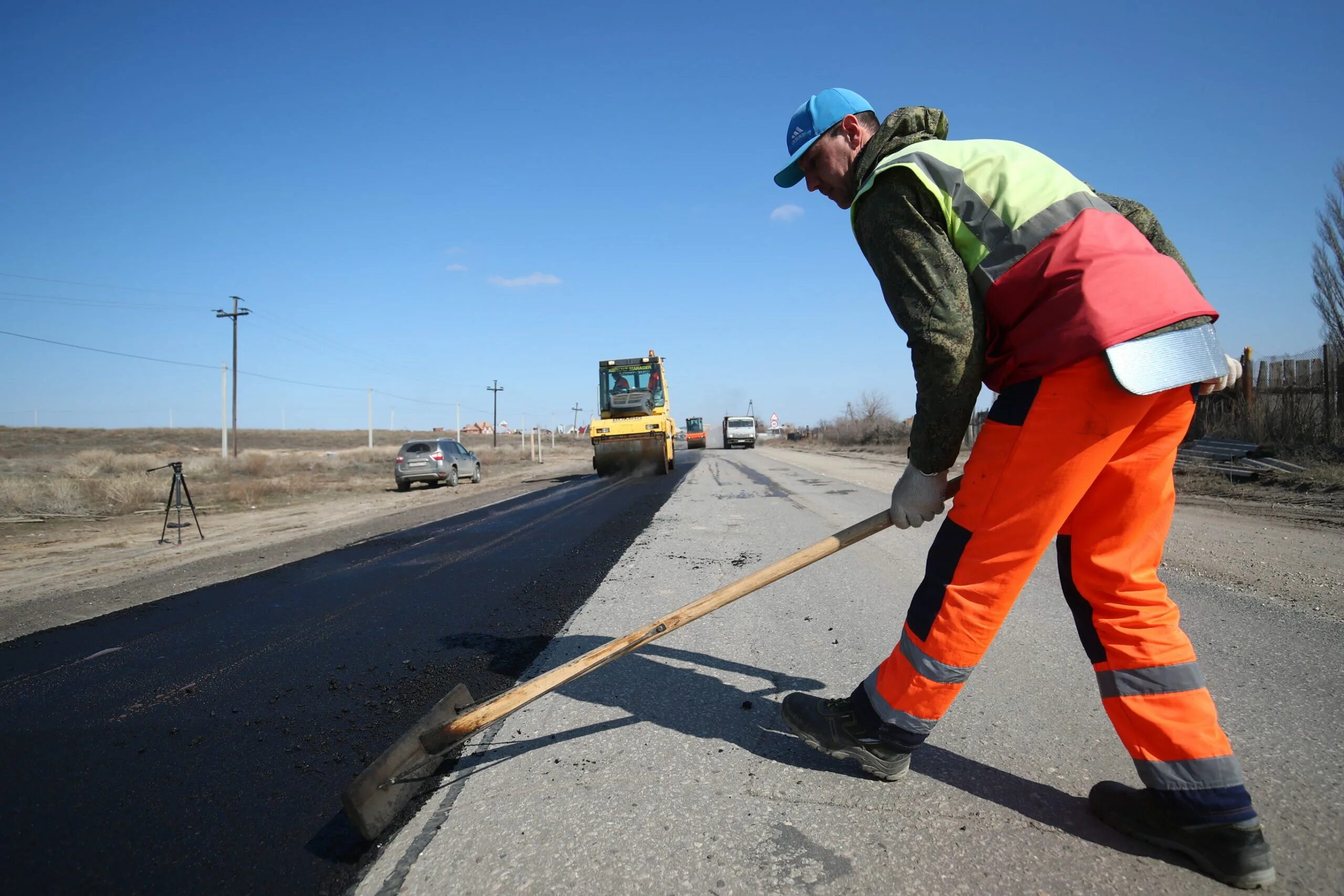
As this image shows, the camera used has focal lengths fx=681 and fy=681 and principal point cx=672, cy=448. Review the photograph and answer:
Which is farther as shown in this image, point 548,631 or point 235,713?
point 548,631

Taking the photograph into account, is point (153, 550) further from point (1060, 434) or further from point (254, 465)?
point (254, 465)

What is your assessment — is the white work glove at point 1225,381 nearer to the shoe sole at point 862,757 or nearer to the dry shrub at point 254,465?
the shoe sole at point 862,757

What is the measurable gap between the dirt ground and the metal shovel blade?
4241mm

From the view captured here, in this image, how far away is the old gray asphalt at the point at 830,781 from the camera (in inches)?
61.0

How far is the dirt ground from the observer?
4.01m

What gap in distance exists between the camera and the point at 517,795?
195 centimetres

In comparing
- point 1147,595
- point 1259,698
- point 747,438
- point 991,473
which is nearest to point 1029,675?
point 1259,698

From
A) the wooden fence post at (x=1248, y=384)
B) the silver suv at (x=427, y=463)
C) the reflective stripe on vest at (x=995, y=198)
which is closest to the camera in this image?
the reflective stripe on vest at (x=995, y=198)

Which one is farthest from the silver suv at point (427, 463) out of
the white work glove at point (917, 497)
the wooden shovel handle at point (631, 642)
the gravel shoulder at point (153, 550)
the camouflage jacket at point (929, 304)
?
the camouflage jacket at point (929, 304)

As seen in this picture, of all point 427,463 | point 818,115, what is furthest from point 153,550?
point 427,463

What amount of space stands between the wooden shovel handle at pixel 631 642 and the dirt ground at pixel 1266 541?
3.12 m

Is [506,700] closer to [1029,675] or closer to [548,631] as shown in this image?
[548,631]

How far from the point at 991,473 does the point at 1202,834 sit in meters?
0.92

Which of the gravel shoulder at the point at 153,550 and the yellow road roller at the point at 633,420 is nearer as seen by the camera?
the gravel shoulder at the point at 153,550
